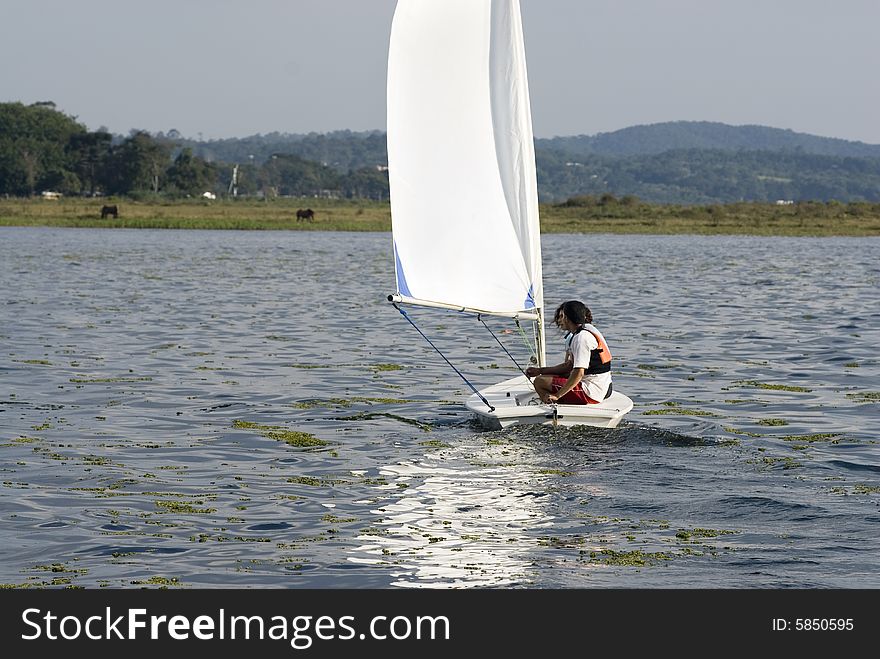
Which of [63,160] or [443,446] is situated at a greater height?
[63,160]

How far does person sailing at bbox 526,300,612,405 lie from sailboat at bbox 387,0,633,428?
656 millimetres

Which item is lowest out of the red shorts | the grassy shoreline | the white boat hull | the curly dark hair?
the white boat hull

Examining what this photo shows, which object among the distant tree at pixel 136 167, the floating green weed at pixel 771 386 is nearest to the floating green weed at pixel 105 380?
the floating green weed at pixel 771 386

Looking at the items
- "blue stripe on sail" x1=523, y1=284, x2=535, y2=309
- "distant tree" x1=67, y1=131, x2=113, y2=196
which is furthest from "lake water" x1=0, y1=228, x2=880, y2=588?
"distant tree" x1=67, y1=131, x2=113, y2=196

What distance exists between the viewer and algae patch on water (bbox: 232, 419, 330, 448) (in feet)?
55.7

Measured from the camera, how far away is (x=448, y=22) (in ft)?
57.4

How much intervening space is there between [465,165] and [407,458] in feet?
14.9

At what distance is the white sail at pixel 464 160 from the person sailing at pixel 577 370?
3.98ft

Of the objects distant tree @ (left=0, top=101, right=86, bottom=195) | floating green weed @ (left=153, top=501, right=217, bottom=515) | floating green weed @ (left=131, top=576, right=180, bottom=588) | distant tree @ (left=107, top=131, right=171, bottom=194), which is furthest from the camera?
distant tree @ (left=107, top=131, right=171, bottom=194)

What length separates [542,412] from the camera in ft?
53.5

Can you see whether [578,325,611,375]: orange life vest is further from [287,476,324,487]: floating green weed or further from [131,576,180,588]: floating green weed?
[131,576,180,588]: floating green weed

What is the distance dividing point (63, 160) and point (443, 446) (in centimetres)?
15972
